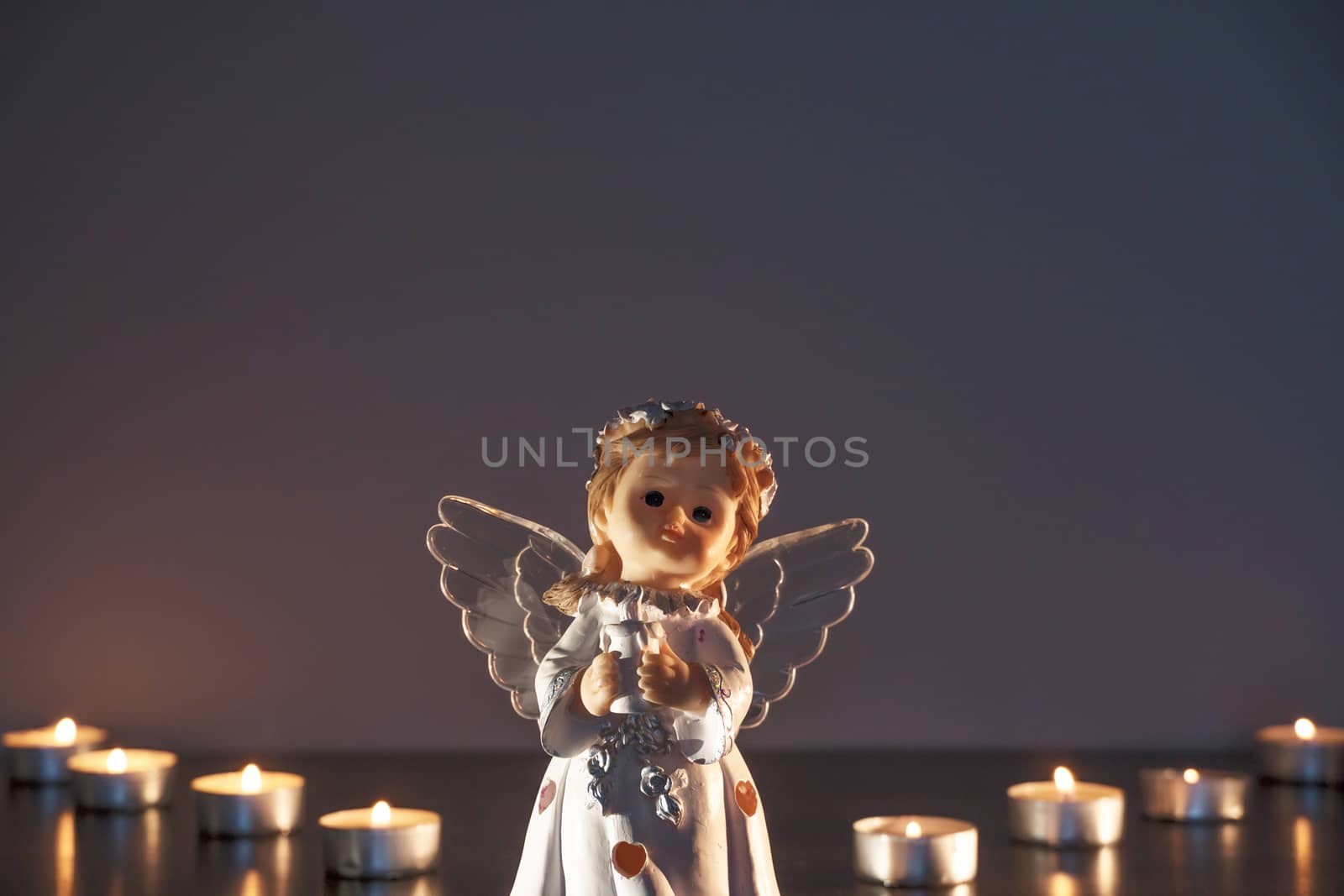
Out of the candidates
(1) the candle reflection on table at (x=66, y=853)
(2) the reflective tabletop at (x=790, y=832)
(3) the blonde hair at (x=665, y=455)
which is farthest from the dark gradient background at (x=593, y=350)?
(3) the blonde hair at (x=665, y=455)

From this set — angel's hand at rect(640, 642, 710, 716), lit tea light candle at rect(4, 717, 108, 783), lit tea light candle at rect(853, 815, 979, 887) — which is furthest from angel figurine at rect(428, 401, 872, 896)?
lit tea light candle at rect(4, 717, 108, 783)

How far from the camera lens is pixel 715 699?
136 centimetres

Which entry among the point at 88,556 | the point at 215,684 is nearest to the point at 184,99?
the point at 88,556

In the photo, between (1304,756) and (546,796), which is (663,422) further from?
(1304,756)

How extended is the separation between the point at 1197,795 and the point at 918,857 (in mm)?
620

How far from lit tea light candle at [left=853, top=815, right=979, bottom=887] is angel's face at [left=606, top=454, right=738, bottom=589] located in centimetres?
49

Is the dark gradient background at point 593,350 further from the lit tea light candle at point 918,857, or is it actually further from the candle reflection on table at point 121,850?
the lit tea light candle at point 918,857

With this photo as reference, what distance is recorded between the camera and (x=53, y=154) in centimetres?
265

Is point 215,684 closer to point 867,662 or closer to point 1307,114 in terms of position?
point 867,662

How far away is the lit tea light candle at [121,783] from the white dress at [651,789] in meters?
0.96

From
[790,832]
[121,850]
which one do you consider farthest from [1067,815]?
[121,850]

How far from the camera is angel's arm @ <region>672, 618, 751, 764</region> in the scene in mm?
1370

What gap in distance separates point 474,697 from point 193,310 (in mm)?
911

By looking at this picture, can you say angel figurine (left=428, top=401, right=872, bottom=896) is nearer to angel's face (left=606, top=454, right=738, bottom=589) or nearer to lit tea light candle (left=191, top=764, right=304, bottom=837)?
angel's face (left=606, top=454, right=738, bottom=589)
